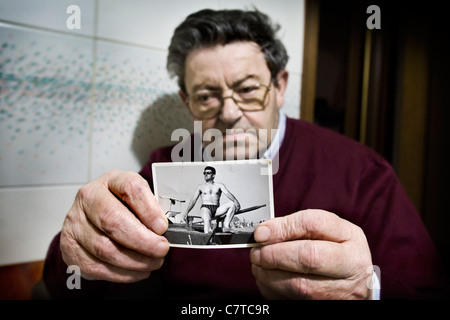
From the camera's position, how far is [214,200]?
42 centimetres

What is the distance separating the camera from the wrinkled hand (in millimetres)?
393

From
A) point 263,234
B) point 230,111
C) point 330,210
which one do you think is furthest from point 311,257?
point 230,111

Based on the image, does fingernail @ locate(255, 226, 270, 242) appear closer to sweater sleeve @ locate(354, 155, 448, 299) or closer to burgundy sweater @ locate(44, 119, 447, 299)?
burgundy sweater @ locate(44, 119, 447, 299)

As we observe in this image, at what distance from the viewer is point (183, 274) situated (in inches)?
24.1

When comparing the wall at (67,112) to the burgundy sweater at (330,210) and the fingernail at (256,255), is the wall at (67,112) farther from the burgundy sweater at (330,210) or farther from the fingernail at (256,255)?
the fingernail at (256,255)

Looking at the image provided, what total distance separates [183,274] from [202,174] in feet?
1.07

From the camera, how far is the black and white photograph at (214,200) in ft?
1.33

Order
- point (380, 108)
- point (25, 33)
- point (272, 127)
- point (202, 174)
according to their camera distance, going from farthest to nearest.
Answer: point (380, 108) → point (272, 127) → point (25, 33) → point (202, 174)

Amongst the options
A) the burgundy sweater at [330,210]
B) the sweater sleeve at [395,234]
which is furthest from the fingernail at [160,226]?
the sweater sleeve at [395,234]

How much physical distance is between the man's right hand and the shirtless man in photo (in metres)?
0.06

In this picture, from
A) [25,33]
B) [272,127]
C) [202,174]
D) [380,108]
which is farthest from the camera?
[380,108]

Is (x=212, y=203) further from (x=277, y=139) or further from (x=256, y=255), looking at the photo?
(x=277, y=139)
